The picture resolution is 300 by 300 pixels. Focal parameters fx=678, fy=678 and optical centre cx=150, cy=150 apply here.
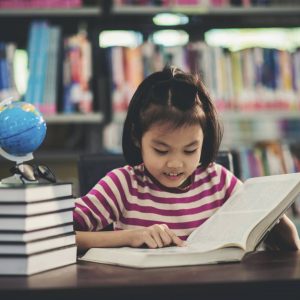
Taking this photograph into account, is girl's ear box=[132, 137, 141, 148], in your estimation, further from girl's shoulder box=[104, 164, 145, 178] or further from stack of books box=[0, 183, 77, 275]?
stack of books box=[0, 183, 77, 275]

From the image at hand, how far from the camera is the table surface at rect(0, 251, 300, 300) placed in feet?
2.70

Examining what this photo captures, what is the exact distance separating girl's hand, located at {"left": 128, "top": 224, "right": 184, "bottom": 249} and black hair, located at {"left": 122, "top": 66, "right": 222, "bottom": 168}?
0.84 ft

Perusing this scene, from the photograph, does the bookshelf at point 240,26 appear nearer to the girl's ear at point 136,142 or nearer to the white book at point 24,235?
the girl's ear at point 136,142

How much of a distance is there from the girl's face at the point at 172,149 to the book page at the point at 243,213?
0.12 metres

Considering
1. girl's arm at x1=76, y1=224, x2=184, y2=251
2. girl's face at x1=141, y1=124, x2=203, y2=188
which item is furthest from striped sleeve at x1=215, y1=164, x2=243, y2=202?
girl's arm at x1=76, y1=224, x2=184, y2=251

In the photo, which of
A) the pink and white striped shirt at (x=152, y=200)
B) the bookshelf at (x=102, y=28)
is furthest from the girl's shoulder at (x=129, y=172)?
the bookshelf at (x=102, y=28)

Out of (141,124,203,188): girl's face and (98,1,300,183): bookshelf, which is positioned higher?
(98,1,300,183): bookshelf

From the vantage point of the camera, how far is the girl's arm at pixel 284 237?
1.23 m

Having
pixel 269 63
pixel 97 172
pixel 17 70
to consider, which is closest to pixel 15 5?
pixel 17 70

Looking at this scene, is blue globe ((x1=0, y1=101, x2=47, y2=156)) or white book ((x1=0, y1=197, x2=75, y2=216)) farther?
blue globe ((x1=0, y1=101, x2=47, y2=156))

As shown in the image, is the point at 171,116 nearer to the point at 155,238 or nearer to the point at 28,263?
the point at 155,238

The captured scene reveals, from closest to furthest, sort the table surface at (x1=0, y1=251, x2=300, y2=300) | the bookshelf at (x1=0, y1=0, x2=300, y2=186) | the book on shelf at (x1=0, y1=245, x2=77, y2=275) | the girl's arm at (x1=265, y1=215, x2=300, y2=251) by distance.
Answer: the table surface at (x1=0, y1=251, x2=300, y2=300)
the book on shelf at (x1=0, y1=245, x2=77, y2=275)
the girl's arm at (x1=265, y1=215, x2=300, y2=251)
the bookshelf at (x1=0, y1=0, x2=300, y2=186)

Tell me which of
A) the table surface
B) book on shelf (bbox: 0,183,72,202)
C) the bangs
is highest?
the bangs

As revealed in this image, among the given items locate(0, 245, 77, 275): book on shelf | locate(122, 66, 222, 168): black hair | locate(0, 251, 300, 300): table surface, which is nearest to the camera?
locate(0, 251, 300, 300): table surface
